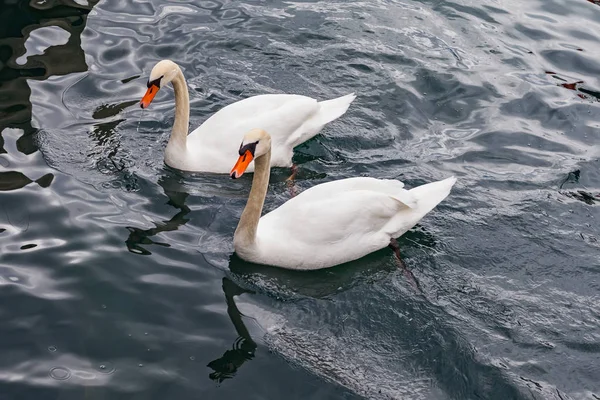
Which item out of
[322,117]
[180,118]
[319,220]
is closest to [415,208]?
[319,220]

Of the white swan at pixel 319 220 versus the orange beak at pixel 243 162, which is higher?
the orange beak at pixel 243 162

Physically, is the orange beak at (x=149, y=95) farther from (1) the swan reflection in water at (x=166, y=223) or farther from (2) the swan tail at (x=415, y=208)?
→ (2) the swan tail at (x=415, y=208)

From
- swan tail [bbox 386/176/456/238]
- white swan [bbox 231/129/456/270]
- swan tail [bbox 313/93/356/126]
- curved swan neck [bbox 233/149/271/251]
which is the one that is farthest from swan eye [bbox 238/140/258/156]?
swan tail [bbox 313/93/356/126]

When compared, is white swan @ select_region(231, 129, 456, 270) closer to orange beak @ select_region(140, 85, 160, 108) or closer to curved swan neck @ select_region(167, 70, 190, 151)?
curved swan neck @ select_region(167, 70, 190, 151)

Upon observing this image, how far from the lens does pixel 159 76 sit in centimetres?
838

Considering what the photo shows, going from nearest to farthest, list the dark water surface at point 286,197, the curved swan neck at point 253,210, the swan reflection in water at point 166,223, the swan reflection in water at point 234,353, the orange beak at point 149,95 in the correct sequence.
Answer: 1. the swan reflection in water at point 234,353
2. the dark water surface at point 286,197
3. the curved swan neck at point 253,210
4. the swan reflection in water at point 166,223
5. the orange beak at point 149,95

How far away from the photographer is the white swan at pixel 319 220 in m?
7.20

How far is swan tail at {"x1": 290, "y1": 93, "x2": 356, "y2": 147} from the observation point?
29.7 feet

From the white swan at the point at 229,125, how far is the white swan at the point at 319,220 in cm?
133

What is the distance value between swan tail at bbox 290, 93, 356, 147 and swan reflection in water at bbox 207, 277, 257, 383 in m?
2.69

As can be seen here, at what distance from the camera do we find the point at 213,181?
8594 millimetres

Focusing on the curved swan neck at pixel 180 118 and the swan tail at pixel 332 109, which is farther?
the swan tail at pixel 332 109

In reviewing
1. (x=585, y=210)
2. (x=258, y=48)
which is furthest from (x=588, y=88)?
(x=258, y=48)

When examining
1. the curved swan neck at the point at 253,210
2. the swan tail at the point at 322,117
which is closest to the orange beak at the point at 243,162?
the curved swan neck at the point at 253,210
